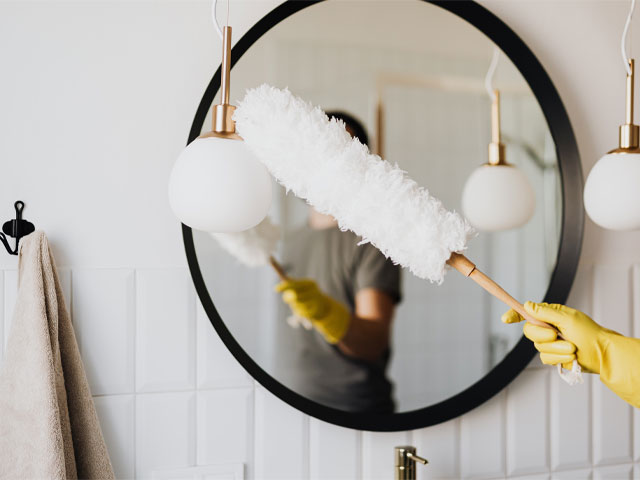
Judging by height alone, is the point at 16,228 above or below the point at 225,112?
below

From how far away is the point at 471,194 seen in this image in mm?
1084

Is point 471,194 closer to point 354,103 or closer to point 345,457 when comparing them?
point 354,103

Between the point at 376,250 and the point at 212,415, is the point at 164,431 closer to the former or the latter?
the point at 212,415

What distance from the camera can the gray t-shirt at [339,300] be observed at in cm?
→ 100

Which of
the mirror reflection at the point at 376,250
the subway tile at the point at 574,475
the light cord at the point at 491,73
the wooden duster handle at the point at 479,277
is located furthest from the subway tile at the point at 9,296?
the subway tile at the point at 574,475

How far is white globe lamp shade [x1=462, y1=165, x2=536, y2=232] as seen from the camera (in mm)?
1086

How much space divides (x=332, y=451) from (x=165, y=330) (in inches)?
13.5

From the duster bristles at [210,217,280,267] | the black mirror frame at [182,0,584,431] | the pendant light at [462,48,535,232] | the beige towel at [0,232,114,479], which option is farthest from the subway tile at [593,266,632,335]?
the beige towel at [0,232,114,479]

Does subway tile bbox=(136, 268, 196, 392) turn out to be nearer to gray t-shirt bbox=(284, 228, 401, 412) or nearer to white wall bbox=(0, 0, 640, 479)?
white wall bbox=(0, 0, 640, 479)

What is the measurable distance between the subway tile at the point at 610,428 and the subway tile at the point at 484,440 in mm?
205

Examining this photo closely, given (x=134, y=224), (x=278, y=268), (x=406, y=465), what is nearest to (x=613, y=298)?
(x=406, y=465)

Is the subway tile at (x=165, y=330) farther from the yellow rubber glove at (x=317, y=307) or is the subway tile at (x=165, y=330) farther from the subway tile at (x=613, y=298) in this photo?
the subway tile at (x=613, y=298)

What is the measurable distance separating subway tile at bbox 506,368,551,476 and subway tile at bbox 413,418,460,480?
4.3 inches

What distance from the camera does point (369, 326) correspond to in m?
1.04
